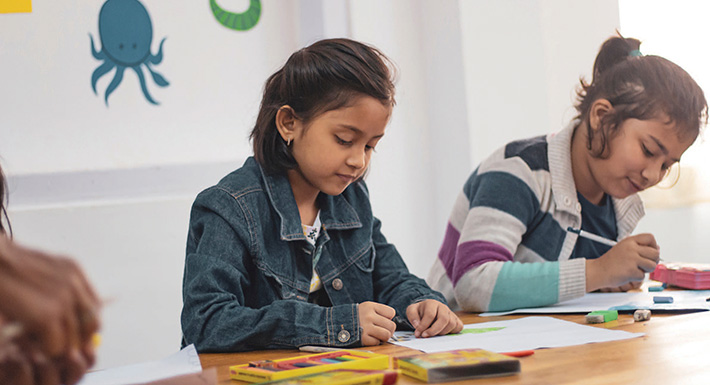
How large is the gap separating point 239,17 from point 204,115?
314 millimetres

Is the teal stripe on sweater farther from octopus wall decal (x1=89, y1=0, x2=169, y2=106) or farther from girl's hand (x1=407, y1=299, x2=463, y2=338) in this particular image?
octopus wall decal (x1=89, y1=0, x2=169, y2=106)

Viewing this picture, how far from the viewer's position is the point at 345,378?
1.91 ft

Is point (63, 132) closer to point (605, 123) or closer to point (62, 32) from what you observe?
point (62, 32)

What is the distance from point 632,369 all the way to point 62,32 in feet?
5.47

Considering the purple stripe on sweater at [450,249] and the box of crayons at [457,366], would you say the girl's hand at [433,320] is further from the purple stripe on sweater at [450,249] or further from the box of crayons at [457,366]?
the purple stripe on sweater at [450,249]

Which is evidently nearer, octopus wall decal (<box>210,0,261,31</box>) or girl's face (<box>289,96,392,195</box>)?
girl's face (<box>289,96,392,195</box>)

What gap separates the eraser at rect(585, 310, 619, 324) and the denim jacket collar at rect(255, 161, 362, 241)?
392mm

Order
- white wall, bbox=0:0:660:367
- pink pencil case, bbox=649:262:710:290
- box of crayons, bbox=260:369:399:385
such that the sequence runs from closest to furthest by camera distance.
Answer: box of crayons, bbox=260:369:399:385 → pink pencil case, bbox=649:262:710:290 → white wall, bbox=0:0:660:367

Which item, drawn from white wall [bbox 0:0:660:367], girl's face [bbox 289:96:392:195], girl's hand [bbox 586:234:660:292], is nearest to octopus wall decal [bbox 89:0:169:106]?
white wall [bbox 0:0:660:367]

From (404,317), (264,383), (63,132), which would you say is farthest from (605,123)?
(63,132)

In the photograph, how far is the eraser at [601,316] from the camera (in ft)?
3.18

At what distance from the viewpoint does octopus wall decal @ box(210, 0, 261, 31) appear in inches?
79.7

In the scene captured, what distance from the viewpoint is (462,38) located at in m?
2.07

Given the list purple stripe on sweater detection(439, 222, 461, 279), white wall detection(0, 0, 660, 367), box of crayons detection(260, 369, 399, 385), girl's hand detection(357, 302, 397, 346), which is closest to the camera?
box of crayons detection(260, 369, 399, 385)
